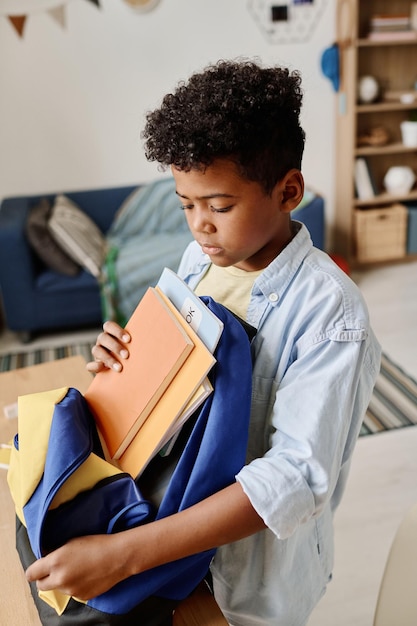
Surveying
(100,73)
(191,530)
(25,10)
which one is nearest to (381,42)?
(100,73)

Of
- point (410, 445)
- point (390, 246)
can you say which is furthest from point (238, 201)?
point (390, 246)

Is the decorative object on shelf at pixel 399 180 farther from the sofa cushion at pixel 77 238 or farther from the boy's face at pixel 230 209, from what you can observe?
the boy's face at pixel 230 209

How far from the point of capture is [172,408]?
2.61 ft

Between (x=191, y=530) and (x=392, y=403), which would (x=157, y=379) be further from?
(x=392, y=403)

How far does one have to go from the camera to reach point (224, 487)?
30.3 inches

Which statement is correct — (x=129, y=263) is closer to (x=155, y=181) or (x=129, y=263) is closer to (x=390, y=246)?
(x=155, y=181)

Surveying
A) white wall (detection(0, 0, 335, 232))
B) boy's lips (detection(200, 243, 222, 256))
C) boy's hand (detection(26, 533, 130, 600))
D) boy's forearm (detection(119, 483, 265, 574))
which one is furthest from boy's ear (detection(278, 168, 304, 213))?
white wall (detection(0, 0, 335, 232))

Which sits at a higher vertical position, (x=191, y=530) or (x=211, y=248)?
(x=211, y=248)

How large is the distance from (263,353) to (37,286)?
9.26 ft

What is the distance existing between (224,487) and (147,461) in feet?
0.35

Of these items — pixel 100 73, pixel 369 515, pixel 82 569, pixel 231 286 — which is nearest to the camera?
pixel 82 569

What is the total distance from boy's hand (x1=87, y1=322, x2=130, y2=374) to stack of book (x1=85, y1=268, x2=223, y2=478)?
0.03 feet

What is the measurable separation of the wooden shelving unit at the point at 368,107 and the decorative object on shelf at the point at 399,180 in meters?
0.04

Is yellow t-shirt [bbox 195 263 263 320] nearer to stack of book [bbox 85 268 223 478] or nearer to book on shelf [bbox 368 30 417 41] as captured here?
stack of book [bbox 85 268 223 478]
